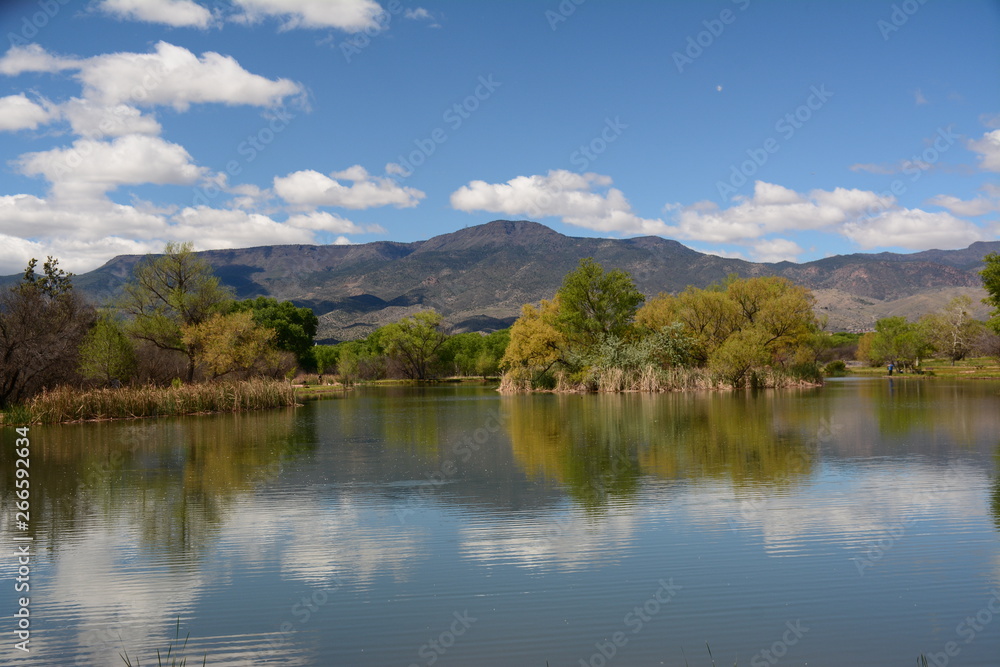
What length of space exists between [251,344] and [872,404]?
3268cm

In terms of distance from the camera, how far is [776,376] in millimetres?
50938

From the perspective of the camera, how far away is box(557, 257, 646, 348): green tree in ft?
179

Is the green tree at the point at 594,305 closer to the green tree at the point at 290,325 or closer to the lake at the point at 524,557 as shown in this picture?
the lake at the point at 524,557

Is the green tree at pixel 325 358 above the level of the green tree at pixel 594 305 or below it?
below

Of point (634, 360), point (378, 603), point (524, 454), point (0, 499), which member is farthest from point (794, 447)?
point (634, 360)

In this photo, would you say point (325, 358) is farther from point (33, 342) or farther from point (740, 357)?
point (33, 342)

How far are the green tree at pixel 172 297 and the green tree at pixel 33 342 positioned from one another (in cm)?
440

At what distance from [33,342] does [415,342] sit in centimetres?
5819

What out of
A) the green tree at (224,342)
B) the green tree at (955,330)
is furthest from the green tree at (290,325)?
the green tree at (955,330)

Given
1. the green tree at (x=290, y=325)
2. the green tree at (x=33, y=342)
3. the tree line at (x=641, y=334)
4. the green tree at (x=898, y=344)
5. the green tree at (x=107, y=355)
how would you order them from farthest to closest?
the green tree at (x=898, y=344)
the green tree at (x=290, y=325)
the tree line at (x=641, y=334)
the green tree at (x=107, y=355)
the green tree at (x=33, y=342)

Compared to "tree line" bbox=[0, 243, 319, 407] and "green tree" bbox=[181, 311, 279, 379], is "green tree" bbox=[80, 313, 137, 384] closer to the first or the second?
"tree line" bbox=[0, 243, 319, 407]

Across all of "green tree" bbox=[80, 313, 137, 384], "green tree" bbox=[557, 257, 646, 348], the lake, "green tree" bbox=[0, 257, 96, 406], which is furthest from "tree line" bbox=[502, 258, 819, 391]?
the lake

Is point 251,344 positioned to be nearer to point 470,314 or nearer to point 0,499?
point 0,499

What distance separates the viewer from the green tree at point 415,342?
297ft
